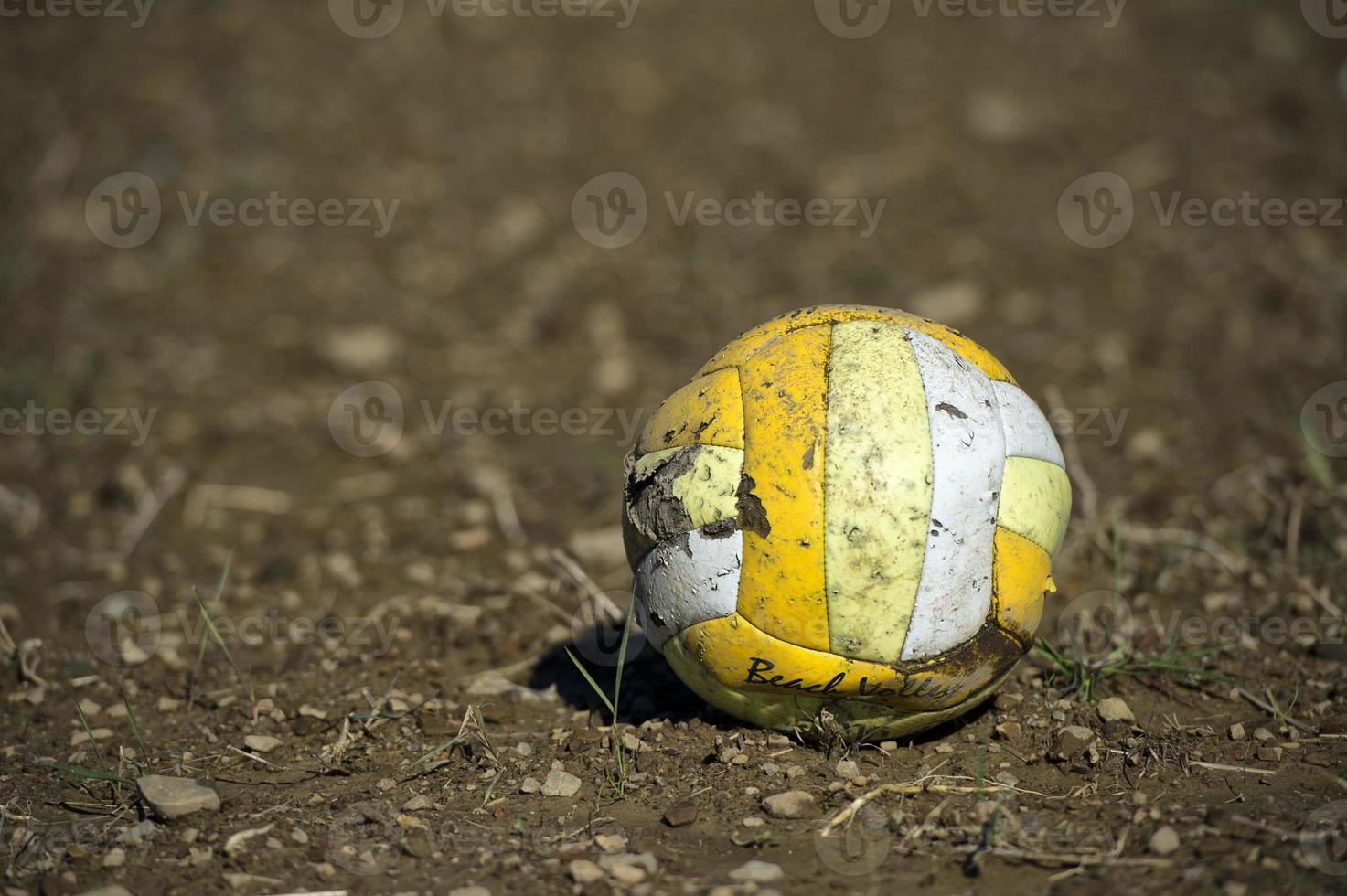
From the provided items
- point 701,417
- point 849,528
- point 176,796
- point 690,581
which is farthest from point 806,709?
point 176,796

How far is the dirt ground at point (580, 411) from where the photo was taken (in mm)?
3746

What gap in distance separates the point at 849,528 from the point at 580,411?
12.2 ft

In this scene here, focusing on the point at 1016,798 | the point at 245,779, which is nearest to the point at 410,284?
the point at 245,779

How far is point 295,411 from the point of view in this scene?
712cm

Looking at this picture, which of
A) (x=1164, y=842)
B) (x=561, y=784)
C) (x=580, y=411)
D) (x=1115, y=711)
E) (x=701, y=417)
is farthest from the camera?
(x=580, y=411)

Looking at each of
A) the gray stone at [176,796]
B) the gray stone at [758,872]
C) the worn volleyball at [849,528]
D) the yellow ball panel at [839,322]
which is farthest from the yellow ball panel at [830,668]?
the gray stone at [176,796]

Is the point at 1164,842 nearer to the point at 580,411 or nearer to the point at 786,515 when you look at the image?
the point at 786,515

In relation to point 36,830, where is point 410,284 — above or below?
above

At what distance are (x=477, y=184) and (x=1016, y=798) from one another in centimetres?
650

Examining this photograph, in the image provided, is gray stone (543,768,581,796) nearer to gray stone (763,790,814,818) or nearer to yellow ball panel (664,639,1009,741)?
yellow ball panel (664,639,1009,741)

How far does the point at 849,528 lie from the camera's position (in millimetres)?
3547

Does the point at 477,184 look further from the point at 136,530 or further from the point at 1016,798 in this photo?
the point at 1016,798

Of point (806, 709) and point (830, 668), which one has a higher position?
point (830, 668)

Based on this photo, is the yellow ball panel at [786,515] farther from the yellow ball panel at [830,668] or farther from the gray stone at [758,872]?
the gray stone at [758,872]
